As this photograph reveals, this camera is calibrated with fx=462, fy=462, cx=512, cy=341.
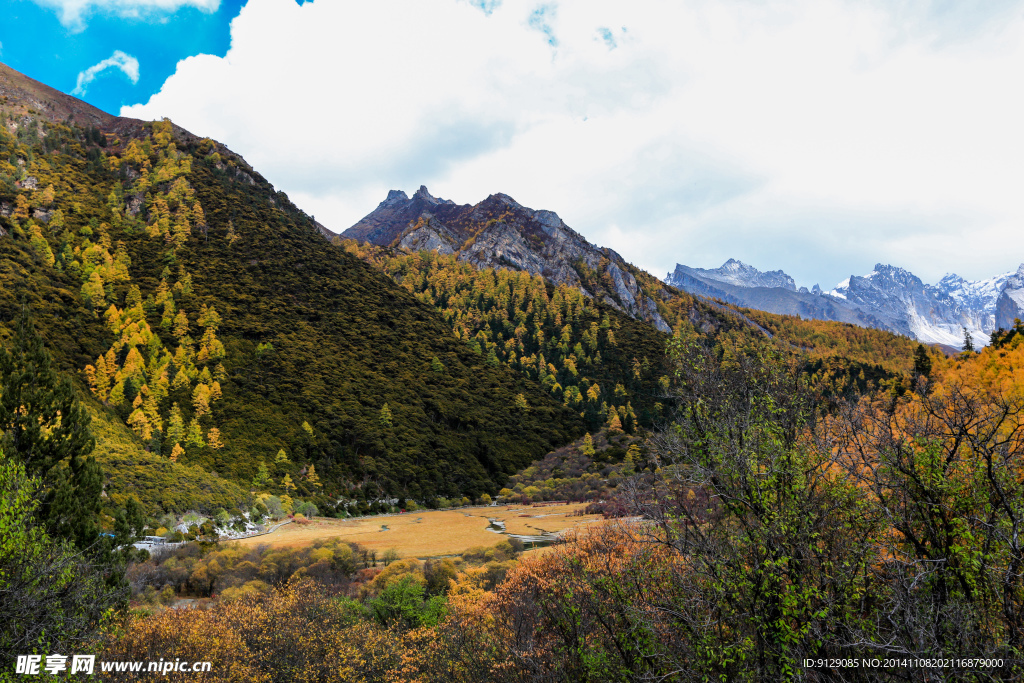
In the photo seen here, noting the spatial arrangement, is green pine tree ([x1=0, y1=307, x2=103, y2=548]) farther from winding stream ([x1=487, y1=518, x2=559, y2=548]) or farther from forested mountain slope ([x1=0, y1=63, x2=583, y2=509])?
forested mountain slope ([x1=0, y1=63, x2=583, y2=509])

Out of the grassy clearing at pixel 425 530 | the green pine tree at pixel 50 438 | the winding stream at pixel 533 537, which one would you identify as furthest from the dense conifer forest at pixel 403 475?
the grassy clearing at pixel 425 530

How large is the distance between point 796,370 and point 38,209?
11226 cm

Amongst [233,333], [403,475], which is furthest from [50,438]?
[233,333]

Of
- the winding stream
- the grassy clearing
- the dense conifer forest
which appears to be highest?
the dense conifer forest

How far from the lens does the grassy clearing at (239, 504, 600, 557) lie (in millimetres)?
32219

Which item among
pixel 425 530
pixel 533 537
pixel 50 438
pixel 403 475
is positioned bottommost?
pixel 425 530

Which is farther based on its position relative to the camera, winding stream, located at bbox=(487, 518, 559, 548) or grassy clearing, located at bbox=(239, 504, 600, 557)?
grassy clearing, located at bbox=(239, 504, 600, 557)

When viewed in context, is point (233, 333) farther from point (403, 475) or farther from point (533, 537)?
point (533, 537)

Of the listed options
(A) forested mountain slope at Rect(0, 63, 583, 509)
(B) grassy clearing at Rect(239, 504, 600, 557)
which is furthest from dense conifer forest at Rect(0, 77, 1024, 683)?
(B) grassy clearing at Rect(239, 504, 600, 557)

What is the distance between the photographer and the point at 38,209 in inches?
3078

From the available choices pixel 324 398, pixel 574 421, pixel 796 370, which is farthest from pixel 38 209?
pixel 796 370

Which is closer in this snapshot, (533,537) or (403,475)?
(533,537)

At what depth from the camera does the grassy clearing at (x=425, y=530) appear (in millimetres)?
32219

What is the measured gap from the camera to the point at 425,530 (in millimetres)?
41000
